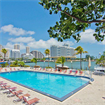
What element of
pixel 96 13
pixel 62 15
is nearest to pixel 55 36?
pixel 62 15

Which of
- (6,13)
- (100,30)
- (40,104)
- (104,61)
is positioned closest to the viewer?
(100,30)

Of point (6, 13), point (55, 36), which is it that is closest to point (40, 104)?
point (55, 36)

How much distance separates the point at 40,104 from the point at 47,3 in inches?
198

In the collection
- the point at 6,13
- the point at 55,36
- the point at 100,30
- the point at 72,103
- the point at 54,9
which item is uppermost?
the point at 6,13

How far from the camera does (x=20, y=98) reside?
551 centimetres

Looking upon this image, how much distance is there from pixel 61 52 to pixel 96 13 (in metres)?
129

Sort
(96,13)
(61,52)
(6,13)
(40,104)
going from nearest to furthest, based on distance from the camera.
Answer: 1. (96,13)
2. (40,104)
3. (6,13)
4. (61,52)

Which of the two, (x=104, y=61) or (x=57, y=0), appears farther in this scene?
(x=104, y=61)

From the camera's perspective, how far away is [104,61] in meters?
20.0

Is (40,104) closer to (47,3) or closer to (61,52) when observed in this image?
(47,3)

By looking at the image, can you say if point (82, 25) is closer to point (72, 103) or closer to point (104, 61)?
point (72, 103)

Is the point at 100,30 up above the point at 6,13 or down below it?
below

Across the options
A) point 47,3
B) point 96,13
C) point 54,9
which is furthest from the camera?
point 96,13

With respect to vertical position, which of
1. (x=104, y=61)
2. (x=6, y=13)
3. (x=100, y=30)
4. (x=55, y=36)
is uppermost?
(x=6, y=13)
